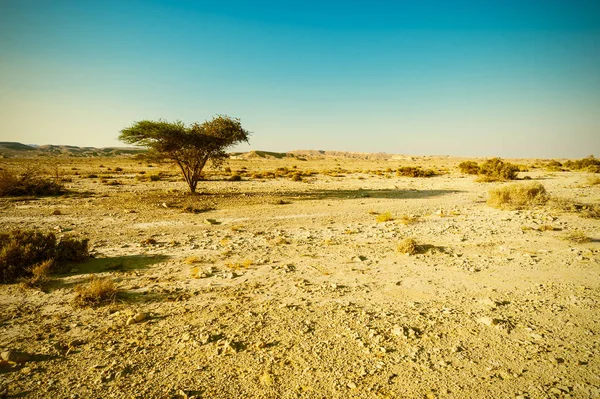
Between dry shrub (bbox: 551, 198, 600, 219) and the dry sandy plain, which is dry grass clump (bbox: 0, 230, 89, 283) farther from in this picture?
dry shrub (bbox: 551, 198, 600, 219)

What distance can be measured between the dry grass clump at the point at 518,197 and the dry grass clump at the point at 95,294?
15972mm

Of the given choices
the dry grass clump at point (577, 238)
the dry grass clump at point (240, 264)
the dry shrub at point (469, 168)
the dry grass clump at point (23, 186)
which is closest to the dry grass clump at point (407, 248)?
the dry grass clump at point (240, 264)

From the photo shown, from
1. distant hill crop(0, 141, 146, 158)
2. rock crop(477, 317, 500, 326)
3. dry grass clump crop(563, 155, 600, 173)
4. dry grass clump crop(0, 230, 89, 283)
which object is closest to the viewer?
rock crop(477, 317, 500, 326)

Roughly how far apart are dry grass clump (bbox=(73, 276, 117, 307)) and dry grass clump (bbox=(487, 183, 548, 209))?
16.0 metres

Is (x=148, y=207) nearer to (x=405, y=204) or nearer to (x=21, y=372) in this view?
(x=21, y=372)

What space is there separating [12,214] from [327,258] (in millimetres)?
13873

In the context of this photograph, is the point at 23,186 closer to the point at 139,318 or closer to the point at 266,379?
the point at 139,318

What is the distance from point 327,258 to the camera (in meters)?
7.75

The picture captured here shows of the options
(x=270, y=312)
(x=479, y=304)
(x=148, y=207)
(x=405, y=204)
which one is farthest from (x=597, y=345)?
(x=148, y=207)

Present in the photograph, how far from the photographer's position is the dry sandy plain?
11.4 ft

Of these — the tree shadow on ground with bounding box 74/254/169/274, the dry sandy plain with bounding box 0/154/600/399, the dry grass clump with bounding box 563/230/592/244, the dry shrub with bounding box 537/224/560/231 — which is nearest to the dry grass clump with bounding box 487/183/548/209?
the dry shrub with bounding box 537/224/560/231

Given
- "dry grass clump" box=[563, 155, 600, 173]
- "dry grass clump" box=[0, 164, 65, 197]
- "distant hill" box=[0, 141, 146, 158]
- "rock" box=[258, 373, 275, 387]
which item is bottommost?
"rock" box=[258, 373, 275, 387]

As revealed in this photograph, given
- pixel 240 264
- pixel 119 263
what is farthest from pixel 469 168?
pixel 119 263

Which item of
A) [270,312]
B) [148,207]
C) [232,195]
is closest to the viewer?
[270,312]
